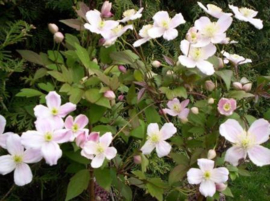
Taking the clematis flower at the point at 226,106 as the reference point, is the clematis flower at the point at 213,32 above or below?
above

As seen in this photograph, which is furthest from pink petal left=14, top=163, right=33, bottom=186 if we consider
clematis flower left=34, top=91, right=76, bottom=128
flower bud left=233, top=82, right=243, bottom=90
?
flower bud left=233, top=82, right=243, bottom=90

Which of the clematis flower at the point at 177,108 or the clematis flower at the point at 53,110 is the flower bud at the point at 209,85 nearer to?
the clematis flower at the point at 177,108

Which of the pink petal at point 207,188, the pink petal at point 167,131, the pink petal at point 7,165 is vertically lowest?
the pink petal at point 207,188

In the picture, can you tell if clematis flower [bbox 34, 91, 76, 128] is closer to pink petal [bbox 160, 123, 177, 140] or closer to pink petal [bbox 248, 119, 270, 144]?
pink petal [bbox 160, 123, 177, 140]

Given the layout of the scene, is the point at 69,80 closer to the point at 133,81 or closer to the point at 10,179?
the point at 133,81

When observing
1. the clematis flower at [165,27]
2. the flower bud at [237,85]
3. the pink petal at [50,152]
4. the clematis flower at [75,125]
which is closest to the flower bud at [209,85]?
the flower bud at [237,85]

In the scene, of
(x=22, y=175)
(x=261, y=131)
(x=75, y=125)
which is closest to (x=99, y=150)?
(x=75, y=125)
